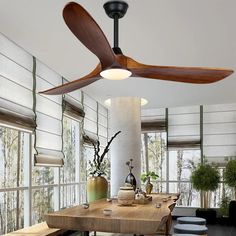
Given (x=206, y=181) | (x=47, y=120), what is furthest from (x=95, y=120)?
(x=206, y=181)

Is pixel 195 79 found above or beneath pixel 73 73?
beneath

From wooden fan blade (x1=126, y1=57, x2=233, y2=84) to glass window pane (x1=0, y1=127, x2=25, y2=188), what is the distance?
3.00m

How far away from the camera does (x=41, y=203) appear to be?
249 inches

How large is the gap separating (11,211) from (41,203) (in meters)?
0.83

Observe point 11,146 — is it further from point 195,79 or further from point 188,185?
point 188,185

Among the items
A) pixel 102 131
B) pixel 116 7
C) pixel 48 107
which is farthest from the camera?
pixel 102 131

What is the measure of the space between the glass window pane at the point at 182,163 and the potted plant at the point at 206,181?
695 mm

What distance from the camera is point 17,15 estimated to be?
4039 mm

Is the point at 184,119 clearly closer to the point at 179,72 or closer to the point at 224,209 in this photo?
the point at 224,209

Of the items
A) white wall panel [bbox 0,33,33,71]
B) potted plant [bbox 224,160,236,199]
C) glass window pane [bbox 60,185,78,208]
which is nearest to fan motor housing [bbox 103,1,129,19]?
white wall panel [bbox 0,33,33,71]

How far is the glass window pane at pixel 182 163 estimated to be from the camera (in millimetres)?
9641

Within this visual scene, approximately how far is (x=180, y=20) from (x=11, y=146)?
3244mm

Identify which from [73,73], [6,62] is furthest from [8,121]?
[73,73]

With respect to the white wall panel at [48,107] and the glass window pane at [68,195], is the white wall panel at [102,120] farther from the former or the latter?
the white wall panel at [48,107]
